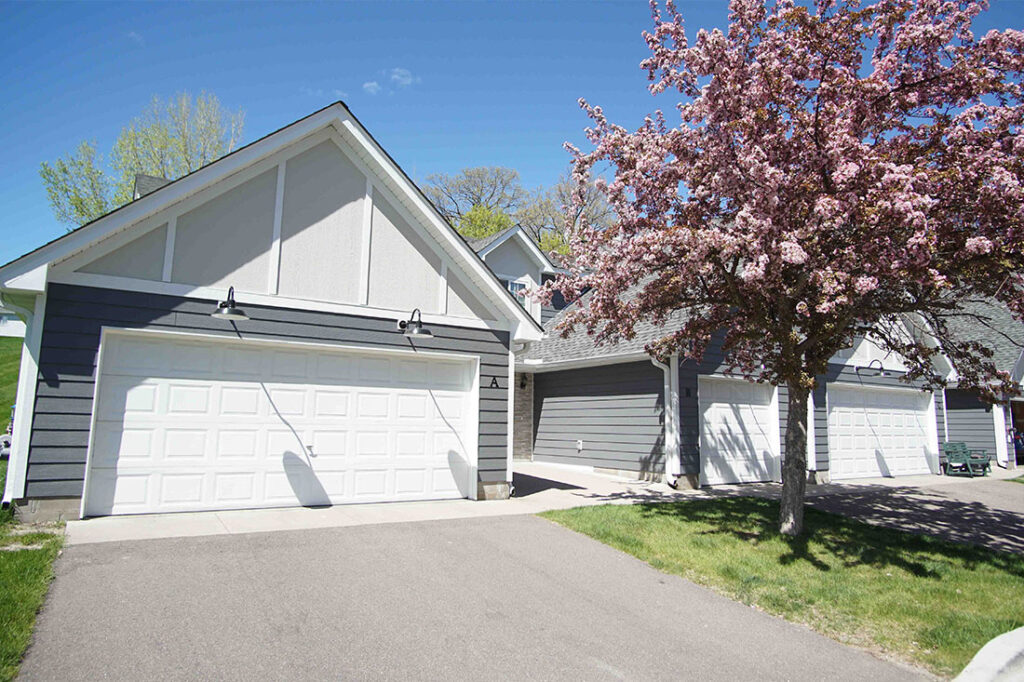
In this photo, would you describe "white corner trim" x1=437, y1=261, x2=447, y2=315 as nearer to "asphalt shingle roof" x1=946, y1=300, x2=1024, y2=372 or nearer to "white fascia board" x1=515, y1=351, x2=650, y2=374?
"white fascia board" x1=515, y1=351, x2=650, y2=374

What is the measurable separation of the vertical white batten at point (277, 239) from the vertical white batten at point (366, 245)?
118 cm

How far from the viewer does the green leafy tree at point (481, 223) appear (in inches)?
1186

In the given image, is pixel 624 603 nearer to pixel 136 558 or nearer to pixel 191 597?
pixel 191 597

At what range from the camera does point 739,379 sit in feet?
45.4

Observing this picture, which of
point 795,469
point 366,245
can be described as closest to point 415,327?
point 366,245

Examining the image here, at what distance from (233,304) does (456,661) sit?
18.6 ft

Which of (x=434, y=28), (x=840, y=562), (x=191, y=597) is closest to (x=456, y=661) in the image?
(x=191, y=597)

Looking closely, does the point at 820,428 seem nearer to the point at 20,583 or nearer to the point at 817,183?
the point at 817,183

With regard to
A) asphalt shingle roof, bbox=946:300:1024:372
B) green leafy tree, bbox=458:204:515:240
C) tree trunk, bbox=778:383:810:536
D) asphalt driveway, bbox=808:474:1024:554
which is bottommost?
asphalt driveway, bbox=808:474:1024:554

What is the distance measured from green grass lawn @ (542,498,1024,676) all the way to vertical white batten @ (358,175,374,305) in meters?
4.36

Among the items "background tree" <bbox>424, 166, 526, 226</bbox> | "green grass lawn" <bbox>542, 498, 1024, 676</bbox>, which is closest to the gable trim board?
"green grass lawn" <bbox>542, 498, 1024, 676</bbox>

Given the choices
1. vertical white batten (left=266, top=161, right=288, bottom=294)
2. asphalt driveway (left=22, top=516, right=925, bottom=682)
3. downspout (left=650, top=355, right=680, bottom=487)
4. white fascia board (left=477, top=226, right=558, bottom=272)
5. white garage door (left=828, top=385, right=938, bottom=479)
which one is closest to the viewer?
asphalt driveway (left=22, top=516, right=925, bottom=682)

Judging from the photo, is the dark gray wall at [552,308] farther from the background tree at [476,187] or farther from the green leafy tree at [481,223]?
the background tree at [476,187]

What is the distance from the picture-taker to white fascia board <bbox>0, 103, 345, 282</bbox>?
22.8ft
